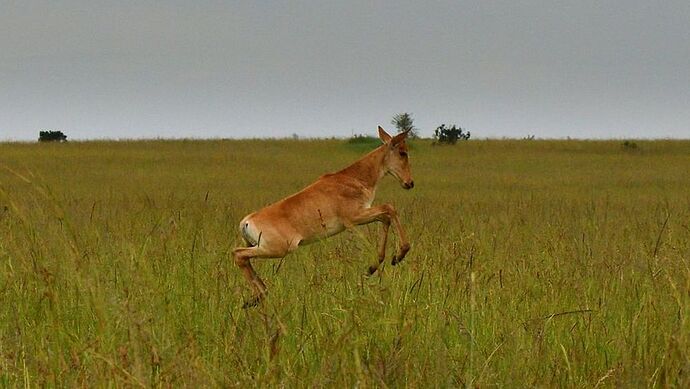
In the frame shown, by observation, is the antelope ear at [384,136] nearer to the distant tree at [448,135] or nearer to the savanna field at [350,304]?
the savanna field at [350,304]

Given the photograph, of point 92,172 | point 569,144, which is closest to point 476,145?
point 569,144

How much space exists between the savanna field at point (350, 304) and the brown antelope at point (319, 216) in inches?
6.9

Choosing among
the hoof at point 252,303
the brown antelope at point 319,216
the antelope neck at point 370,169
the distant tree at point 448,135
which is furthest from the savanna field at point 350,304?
the distant tree at point 448,135

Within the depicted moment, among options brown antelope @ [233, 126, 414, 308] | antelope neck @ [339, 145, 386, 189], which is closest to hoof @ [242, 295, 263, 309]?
brown antelope @ [233, 126, 414, 308]

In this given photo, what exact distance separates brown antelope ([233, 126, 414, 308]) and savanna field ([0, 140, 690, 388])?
0.17 metres

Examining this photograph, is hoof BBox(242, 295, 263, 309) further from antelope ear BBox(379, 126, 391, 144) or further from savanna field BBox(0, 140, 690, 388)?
antelope ear BBox(379, 126, 391, 144)

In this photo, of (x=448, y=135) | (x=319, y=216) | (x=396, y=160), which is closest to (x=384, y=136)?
(x=396, y=160)

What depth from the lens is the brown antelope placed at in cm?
629

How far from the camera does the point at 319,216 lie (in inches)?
259

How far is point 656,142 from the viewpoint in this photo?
4475 centimetres

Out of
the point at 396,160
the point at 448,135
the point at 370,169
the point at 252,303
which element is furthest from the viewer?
the point at 448,135

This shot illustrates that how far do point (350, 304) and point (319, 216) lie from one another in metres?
2.46

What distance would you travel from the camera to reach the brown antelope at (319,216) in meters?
6.29

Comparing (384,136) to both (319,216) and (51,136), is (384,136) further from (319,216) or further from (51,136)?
(51,136)
